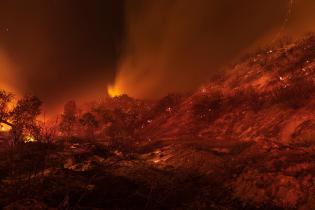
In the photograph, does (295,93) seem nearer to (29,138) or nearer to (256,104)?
(256,104)

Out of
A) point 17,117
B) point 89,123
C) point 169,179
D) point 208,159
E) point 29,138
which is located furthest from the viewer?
point 89,123

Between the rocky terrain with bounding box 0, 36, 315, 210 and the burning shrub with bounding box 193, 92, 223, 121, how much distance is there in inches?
4.9

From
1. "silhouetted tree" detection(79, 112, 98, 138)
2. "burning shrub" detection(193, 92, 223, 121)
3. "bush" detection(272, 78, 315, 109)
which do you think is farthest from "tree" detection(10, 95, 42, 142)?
"bush" detection(272, 78, 315, 109)

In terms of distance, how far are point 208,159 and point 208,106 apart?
18.5 meters

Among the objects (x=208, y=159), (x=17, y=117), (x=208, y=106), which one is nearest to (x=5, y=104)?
(x=17, y=117)

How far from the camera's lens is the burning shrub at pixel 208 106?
127 feet

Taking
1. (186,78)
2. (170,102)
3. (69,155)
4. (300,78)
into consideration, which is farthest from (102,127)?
(300,78)

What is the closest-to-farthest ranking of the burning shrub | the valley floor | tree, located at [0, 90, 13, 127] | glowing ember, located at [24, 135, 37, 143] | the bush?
the valley floor → tree, located at [0, 90, 13, 127] → the bush → glowing ember, located at [24, 135, 37, 143] → the burning shrub

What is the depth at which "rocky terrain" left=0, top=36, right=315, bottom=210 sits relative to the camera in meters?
16.2

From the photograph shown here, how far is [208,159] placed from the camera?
73.9ft

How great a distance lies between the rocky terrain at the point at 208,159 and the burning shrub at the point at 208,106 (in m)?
0.13

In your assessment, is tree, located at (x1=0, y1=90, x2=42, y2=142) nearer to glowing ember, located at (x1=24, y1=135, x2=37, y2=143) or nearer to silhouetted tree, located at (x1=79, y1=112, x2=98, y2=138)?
glowing ember, located at (x1=24, y1=135, x2=37, y2=143)

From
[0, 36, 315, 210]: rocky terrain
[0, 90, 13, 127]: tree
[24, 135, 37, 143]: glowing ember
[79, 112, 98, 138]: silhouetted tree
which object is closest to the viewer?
[0, 36, 315, 210]: rocky terrain

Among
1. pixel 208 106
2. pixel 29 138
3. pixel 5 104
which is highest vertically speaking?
pixel 208 106
